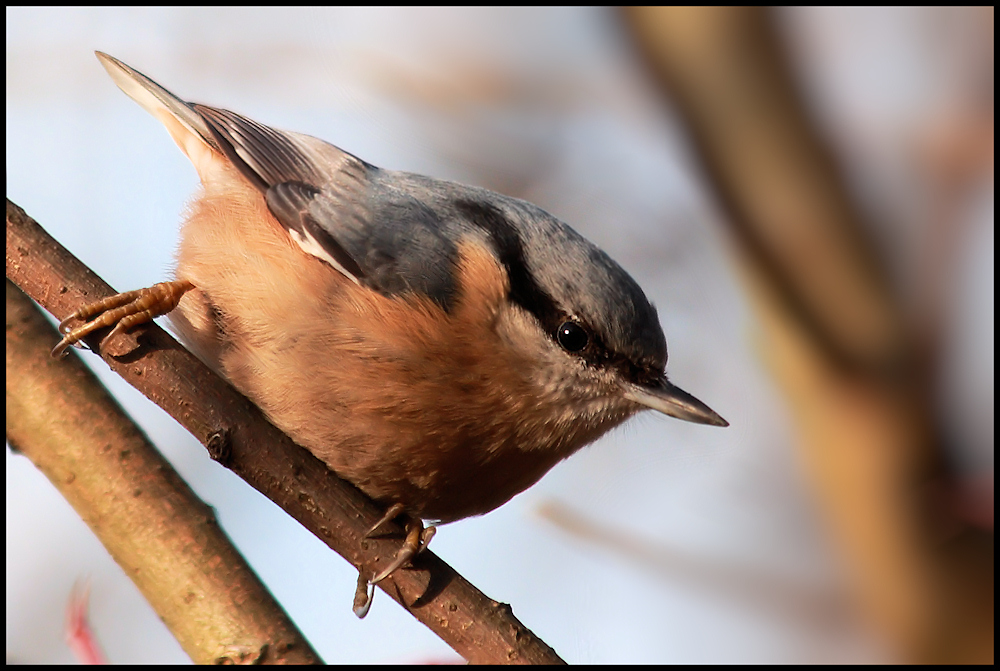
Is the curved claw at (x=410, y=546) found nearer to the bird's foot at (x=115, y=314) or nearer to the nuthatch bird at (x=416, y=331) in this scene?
the nuthatch bird at (x=416, y=331)

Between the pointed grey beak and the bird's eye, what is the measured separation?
16 centimetres

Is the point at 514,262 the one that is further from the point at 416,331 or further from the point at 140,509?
the point at 140,509

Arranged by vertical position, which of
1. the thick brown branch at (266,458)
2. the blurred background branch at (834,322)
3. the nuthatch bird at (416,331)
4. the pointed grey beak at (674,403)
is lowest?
the thick brown branch at (266,458)

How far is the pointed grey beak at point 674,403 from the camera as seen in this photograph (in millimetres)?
2072

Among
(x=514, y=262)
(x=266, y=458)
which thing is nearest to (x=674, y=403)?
(x=514, y=262)

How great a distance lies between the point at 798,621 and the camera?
3479mm

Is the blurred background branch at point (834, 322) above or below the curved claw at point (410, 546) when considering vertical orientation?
above

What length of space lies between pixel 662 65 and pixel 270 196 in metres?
1.57

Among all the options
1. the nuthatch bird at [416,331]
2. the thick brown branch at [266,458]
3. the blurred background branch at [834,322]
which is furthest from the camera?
the blurred background branch at [834,322]

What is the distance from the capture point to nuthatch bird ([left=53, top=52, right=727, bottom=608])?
1957mm

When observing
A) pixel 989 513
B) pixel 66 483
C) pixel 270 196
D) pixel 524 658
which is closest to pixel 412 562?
pixel 524 658

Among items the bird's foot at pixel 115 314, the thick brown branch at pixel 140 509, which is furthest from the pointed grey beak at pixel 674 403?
the bird's foot at pixel 115 314

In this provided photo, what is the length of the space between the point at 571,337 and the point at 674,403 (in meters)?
0.29

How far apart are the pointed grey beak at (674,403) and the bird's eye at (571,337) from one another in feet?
0.52
